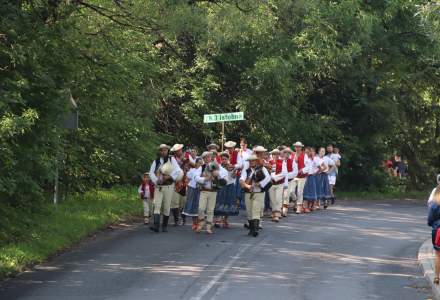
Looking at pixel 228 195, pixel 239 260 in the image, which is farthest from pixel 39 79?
pixel 228 195

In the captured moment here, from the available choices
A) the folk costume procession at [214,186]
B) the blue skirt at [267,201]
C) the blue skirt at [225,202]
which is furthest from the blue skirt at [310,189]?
the blue skirt at [225,202]

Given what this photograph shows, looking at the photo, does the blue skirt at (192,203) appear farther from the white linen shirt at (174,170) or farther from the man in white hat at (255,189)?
the man in white hat at (255,189)

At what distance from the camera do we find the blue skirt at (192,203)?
64.2ft

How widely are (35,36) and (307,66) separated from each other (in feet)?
58.1

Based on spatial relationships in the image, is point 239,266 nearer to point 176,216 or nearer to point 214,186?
point 214,186

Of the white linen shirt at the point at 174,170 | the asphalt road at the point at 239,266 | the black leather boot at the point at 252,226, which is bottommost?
the asphalt road at the point at 239,266

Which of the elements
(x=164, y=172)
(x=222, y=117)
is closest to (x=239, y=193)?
(x=222, y=117)

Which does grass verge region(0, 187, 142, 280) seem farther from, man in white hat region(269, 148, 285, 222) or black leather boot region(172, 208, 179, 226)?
man in white hat region(269, 148, 285, 222)

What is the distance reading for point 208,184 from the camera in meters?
18.8

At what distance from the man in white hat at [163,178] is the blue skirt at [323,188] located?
7038 mm

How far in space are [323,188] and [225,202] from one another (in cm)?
615

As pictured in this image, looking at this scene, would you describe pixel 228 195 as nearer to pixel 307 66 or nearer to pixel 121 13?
pixel 121 13

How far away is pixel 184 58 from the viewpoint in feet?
98.2

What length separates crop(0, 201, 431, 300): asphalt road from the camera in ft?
39.2
